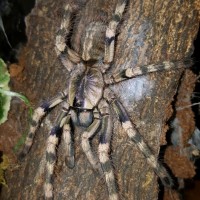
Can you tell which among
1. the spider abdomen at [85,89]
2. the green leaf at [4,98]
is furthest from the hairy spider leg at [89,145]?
the green leaf at [4,98]

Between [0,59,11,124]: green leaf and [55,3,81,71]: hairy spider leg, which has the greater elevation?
[55,3,81,71]: hairy spider leg

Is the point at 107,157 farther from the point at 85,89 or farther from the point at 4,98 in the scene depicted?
the point at 4,98

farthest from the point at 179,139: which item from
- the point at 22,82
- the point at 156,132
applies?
the point at 22,82

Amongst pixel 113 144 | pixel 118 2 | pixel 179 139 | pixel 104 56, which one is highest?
pixel 118 2

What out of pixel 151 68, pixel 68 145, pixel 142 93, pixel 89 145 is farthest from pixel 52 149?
pixel 151 68

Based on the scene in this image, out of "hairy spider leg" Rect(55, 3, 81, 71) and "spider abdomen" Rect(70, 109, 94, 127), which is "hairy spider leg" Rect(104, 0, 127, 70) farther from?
"spider abdomen" Rect(70, 109, 94, 127)

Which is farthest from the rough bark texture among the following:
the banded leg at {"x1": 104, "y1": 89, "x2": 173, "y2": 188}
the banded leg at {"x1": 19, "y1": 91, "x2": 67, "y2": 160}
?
the banded leg at {"x1": 19, "y1": 91, "x2": 67, "y2": 160}

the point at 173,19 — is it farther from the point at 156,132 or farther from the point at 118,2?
the point at 156,132
